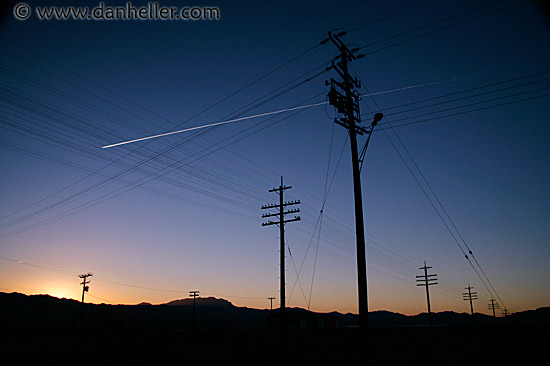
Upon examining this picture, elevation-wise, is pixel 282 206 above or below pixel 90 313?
above

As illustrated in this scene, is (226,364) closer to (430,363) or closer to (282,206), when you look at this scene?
(282,206)

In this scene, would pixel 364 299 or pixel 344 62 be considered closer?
pixel 364 299

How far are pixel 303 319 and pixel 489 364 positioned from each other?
65719 millimetres

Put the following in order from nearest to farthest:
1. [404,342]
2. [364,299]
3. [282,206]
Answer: [364,299] → [282,206] → [404,342]

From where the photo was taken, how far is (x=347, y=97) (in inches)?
706

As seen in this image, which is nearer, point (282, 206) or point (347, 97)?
point (347, 97)

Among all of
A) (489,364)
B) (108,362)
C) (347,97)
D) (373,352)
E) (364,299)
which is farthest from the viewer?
(373,352)

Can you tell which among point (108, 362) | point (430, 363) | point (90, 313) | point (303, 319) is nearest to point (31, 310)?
point (90, 313)

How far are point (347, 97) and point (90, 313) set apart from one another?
203975 mm

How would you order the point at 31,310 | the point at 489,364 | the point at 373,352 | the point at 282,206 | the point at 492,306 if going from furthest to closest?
the point at 31,310
the point at 492,306
the point at 373,352
the point at 282,206
the point at 489,364

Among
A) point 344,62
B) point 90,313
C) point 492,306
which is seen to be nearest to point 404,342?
point 344,62

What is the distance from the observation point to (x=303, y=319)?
87875mm

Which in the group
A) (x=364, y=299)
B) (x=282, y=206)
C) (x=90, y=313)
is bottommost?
(x=90, y=313)

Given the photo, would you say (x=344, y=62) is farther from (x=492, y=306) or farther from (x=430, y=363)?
(x=492, y=306)
